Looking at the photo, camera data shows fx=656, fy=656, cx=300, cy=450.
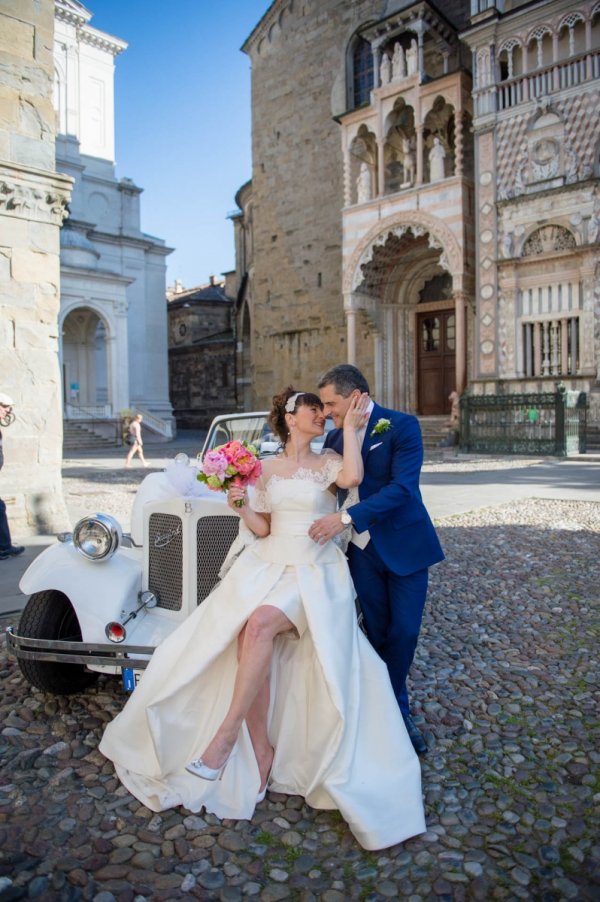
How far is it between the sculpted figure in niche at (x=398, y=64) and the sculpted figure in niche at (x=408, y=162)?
75.3 inches

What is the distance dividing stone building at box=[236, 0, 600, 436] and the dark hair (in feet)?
53.3

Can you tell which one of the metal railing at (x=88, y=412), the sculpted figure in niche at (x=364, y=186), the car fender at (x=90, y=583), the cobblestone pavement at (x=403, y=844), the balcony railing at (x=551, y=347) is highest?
the sculpted figure in niche at (x=364, y=186)

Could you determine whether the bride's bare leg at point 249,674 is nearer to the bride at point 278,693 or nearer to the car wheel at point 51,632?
the bride at point 278,693

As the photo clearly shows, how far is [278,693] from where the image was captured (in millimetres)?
2758

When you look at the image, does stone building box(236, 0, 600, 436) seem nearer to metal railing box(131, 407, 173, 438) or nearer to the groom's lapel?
metal railing box(131, 407, 173, 438)

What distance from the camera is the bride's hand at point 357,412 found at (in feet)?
9.14

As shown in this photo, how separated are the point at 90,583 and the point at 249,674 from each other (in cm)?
119

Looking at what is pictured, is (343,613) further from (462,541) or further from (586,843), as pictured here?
(462,541)

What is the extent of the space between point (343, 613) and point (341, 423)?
83 cm

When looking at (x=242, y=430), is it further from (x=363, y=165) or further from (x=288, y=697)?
(x=363, y=165)

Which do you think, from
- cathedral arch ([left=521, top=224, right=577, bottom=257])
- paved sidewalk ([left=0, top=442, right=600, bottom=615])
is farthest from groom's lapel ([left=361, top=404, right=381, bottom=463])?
cathedral arch ([left=521, top=224, right=577, bottom=257])

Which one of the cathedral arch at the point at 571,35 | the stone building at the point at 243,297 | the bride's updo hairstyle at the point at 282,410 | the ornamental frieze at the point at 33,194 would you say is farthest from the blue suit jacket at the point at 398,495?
the stone building at the point at 243,297

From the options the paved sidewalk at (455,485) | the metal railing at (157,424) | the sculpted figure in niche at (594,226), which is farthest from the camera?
the metal railing at (157,424)

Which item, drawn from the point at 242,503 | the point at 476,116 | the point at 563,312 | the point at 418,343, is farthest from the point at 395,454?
the point at 418,343
